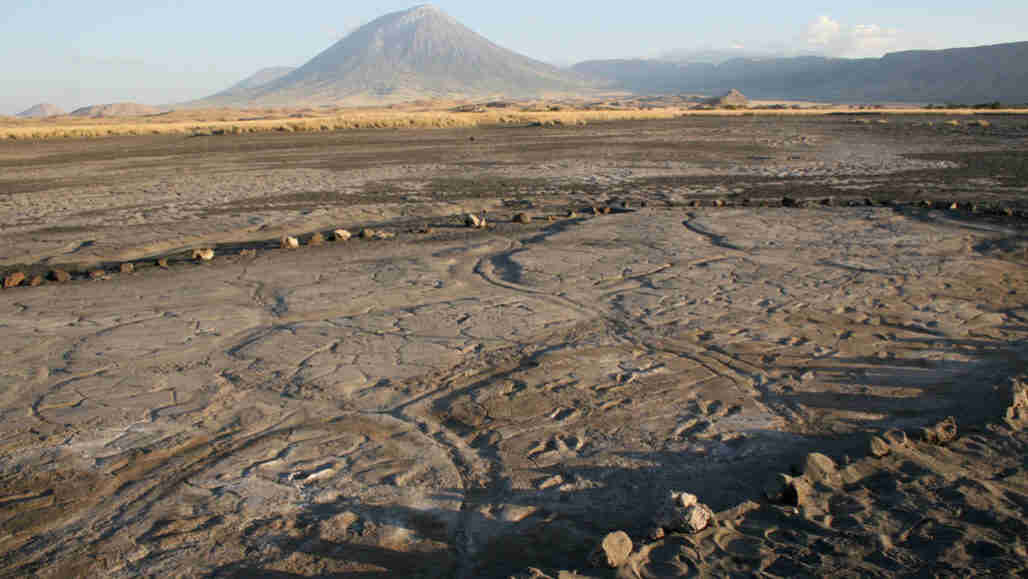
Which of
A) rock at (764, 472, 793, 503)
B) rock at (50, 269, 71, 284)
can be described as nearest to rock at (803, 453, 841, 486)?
rock at (764, 472, 793, 503)

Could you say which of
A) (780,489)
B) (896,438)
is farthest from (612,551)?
(896,438)

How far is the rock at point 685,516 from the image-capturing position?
3.36 metres

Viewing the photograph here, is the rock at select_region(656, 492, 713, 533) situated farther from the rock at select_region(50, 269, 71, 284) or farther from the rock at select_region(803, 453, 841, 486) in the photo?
the rock at select_region(50, 269, 71, 284)

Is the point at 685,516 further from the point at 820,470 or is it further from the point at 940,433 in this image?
the point at 940,433

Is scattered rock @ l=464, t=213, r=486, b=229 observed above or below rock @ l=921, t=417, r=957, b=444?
above

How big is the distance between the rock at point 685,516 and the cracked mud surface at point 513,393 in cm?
8

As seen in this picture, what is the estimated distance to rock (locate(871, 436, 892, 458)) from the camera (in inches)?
158

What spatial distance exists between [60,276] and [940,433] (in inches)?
308

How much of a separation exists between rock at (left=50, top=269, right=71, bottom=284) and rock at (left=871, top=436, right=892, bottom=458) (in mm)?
7482

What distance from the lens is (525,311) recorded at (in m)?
6.68

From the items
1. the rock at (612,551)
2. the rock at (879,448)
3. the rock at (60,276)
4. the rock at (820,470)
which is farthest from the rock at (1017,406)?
the rock at (60,276)

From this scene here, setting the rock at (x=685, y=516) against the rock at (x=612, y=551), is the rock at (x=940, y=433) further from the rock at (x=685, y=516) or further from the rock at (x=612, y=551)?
the rock at (x=612, y=551)

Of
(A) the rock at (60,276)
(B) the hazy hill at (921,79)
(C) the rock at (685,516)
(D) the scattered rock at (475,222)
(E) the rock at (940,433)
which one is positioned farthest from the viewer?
(B) the hazy hill at (921,79)

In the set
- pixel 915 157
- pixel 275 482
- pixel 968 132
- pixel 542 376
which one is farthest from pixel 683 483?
pixel 968 132
